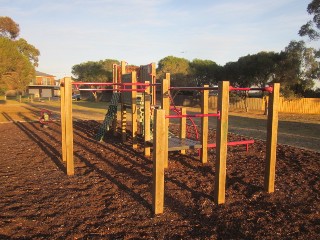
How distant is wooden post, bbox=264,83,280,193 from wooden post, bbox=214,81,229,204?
96 cm

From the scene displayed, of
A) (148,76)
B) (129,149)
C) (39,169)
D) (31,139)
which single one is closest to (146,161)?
(129,149)

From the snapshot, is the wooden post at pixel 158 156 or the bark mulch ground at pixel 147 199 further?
the wooden post at pixel 158 156

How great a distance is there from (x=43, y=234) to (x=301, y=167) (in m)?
5.49

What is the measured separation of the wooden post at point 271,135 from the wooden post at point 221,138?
37.8 inches

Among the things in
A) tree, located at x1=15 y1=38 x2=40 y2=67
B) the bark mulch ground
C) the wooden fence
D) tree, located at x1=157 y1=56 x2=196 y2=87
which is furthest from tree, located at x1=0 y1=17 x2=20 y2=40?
the bark mulch ground

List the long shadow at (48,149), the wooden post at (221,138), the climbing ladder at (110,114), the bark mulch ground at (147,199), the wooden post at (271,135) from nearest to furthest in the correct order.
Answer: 1. the bark mulch ground at (147,199)
2. the wooden post at (221,138)
3. the wooden post at (271,135)
4. the long shadow at (48,149)
5. the climbing ladder at (110,114)

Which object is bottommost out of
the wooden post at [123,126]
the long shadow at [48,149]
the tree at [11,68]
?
the long shadow at [48,149]

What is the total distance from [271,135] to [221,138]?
1.05 meters

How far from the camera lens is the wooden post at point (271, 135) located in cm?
489

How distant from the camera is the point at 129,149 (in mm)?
8914

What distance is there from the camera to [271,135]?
496 centimetres

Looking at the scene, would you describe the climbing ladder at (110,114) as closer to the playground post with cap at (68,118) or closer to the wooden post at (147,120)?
the wooden post at (147,120)

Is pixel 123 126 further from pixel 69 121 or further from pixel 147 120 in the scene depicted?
pixel 69 121

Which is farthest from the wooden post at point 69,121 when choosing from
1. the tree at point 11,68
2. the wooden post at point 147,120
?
the tree at point 11,68
